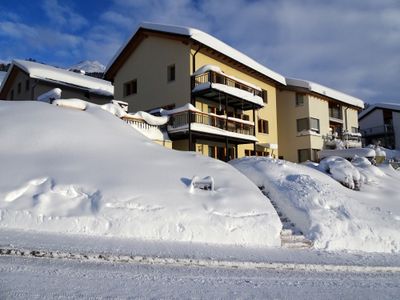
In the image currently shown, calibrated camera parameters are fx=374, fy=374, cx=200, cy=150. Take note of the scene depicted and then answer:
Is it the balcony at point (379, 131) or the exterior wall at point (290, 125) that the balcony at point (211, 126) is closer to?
the exterior wall at point (290, 125)

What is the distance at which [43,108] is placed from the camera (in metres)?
13.8

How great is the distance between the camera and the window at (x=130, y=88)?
2829 cm

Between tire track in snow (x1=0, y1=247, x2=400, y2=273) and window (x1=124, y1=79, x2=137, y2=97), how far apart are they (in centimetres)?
2270

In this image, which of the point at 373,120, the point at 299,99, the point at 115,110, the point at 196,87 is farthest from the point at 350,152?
the point at 373,120

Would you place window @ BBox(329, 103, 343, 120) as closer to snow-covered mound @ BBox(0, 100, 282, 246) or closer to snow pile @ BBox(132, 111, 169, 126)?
snow pile @ BBox(132, 111, 169, 126)

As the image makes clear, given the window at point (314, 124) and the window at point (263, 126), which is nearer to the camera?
the window at point (263, 126)

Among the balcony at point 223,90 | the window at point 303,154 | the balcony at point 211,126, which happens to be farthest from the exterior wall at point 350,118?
the balcony at point 211,126

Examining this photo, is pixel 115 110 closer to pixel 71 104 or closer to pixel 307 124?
pixel 71 104

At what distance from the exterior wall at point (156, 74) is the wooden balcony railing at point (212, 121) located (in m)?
2.08

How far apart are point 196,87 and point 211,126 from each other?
2.83 m

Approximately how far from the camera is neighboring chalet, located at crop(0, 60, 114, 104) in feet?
91.0

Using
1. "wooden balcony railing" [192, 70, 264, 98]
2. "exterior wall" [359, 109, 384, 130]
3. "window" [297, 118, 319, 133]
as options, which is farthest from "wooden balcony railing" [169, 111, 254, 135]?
"exterior wall" [359, 109, 384, 130]

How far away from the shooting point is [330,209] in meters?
11.4

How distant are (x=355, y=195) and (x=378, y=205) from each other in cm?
95
